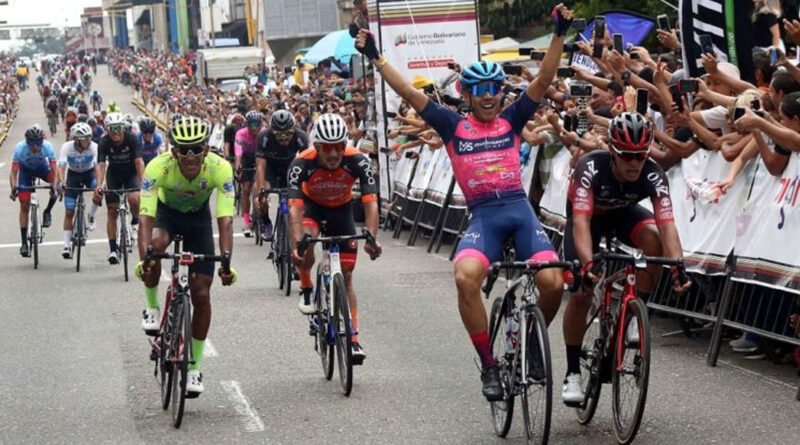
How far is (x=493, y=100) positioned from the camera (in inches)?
338

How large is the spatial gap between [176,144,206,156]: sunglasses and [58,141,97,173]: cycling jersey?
10087 mm

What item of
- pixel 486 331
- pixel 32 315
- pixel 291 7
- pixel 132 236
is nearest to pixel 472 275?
pixel 486 331

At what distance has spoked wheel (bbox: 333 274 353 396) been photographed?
9.57 meters

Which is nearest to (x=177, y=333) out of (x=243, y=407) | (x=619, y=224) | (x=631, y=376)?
(x=243, y=407)

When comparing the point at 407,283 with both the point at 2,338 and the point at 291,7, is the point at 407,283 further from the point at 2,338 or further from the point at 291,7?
the point at 291,7

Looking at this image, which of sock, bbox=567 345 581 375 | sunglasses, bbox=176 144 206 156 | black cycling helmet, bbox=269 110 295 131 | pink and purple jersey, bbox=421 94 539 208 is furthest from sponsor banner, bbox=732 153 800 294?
black cycling helmet, bbox=269 110 295 131

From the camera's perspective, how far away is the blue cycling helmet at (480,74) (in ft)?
28.0

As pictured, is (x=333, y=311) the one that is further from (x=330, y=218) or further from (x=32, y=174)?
(x=32, y=174)

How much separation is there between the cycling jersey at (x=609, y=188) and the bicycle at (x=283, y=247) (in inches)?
273

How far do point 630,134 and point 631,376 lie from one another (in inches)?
53.9

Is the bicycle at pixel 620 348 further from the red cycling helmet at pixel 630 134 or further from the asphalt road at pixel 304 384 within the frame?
the red cycling helmet at pixel 630 134

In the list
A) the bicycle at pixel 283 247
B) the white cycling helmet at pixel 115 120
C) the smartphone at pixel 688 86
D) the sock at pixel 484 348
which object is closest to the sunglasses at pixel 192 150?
the sock at pixel 484 348

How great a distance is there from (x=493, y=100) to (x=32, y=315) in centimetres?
751

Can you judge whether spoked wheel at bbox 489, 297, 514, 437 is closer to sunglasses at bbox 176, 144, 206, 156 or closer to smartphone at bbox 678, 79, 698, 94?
sunglasses at bbox 176, 144, 206, 156
